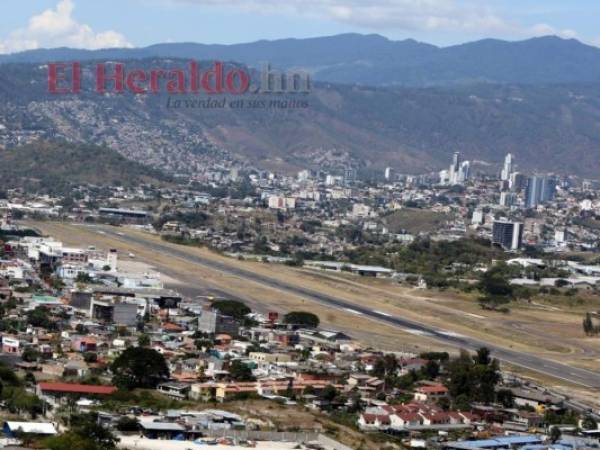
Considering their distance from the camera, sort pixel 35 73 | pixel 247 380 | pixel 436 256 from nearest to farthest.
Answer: pixel 247 380
pixel 436 256
pixel 35 73

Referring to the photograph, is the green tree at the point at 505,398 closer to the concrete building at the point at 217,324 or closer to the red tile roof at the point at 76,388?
the red tile roof at the point at 76,388

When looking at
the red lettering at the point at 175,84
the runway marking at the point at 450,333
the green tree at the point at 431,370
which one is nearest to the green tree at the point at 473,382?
the green tree at the point at 431,370

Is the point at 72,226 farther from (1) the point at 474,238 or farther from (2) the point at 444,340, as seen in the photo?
(2) the point at 444,340

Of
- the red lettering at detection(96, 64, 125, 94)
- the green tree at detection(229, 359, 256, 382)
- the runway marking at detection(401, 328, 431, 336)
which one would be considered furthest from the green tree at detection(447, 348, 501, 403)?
the red lettering at detection(96, 64, 125, 94)

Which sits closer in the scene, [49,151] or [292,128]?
[49,151]

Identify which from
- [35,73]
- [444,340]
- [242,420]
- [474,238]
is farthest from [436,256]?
[35,73]

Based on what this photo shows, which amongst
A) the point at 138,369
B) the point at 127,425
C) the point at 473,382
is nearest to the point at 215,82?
the point at 473,382
